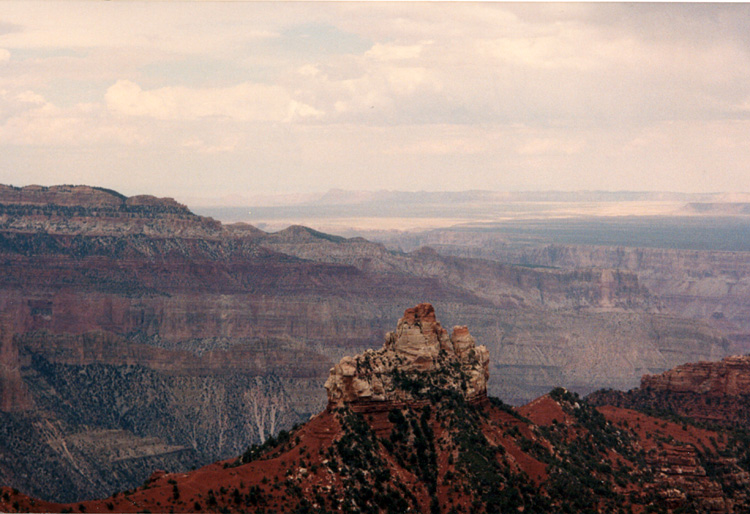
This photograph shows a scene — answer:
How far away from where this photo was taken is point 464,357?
112 m

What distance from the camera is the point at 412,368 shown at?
108375 millimetres

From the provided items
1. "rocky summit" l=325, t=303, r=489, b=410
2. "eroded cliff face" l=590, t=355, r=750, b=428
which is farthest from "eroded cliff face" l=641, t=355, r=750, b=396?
"rocky summit" l=325, t=303, r=489, b=410

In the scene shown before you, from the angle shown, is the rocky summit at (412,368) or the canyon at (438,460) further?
the rocky summit at (412,368)

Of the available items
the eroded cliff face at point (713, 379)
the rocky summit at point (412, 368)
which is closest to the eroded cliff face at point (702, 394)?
the eroded cliff face at point (713, 379)

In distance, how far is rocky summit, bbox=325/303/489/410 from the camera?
4058 inches

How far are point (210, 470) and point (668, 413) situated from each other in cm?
5303

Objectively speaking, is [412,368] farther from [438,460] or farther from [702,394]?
[702,394]

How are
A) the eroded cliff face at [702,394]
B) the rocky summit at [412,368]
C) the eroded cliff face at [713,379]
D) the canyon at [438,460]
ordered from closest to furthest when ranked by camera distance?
1. the canyon at [438,460]
2. the rocky summit at [412,368]
3. the eroded cliff face at [702,394]
4. the eroded cliff face at [713,379]

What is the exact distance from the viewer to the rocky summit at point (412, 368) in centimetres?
10306

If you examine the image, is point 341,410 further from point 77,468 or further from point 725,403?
point 77,468

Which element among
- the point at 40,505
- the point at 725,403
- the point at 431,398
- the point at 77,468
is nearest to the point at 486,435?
the point at 431,398

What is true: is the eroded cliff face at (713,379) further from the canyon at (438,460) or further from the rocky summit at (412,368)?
the rocky summit at (412,368)

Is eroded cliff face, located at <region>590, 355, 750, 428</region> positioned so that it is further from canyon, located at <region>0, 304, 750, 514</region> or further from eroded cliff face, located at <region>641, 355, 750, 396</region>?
canyon, located at <region>0, 304, 750, 514</region>

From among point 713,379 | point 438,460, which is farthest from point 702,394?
point 438,460
